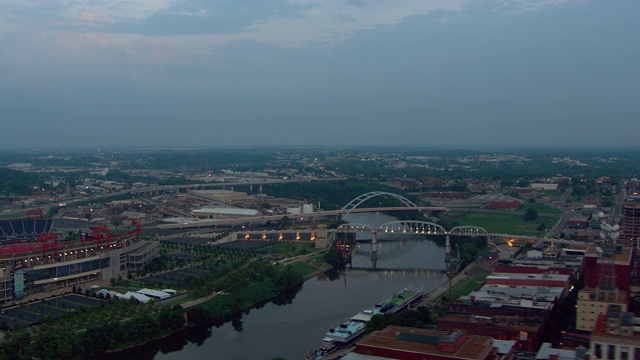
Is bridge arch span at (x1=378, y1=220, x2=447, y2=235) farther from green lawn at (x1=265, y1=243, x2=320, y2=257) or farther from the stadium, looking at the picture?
the stadium

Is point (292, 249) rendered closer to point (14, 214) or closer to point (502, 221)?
point (502, 221)

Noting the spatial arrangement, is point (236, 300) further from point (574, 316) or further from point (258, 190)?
point (258, 190)

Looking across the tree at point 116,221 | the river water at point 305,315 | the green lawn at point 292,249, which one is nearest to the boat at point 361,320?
the river water at point 305,315

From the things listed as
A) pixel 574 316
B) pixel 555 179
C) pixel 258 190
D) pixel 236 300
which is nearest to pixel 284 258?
pixel 236 300

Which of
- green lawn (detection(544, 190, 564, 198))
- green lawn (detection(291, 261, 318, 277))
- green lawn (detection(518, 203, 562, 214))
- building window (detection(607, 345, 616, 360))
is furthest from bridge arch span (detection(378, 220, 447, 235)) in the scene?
building window (detection(607, 345, 616, 360))

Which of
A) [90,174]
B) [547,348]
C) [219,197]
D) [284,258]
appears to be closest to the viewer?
[547,348]

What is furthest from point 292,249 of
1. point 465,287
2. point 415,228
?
point 415,228
